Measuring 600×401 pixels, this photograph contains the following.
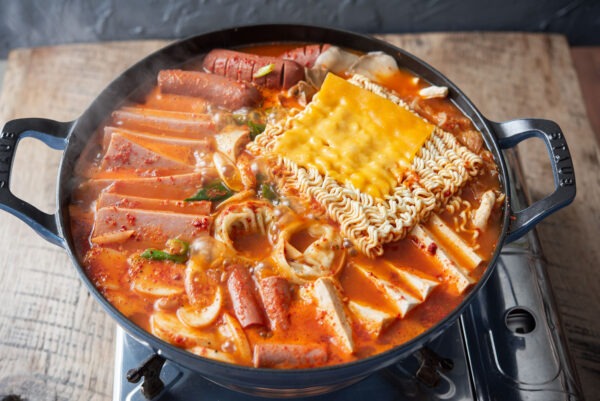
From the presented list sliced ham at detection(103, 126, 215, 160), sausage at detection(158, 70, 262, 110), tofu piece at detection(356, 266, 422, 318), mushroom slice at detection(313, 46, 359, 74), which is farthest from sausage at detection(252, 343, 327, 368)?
mushroom slice at detection(313, 46, 359, 74)

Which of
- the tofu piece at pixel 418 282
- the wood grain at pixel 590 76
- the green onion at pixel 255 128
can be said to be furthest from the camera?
the wood grain at pixel 590 76

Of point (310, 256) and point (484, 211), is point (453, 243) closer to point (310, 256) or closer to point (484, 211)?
point (484, 211)

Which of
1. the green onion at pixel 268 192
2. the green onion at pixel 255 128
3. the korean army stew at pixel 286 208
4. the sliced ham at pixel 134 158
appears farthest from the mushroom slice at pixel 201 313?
the green onion at pixel 255 128

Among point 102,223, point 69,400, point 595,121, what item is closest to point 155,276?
point 102,223

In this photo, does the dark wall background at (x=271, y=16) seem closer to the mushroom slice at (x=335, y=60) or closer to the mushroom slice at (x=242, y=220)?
the mushroom slice at (x=335, y=60)

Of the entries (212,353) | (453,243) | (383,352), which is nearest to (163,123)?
(212,353)

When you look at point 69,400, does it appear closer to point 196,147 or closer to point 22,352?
point 22,352
